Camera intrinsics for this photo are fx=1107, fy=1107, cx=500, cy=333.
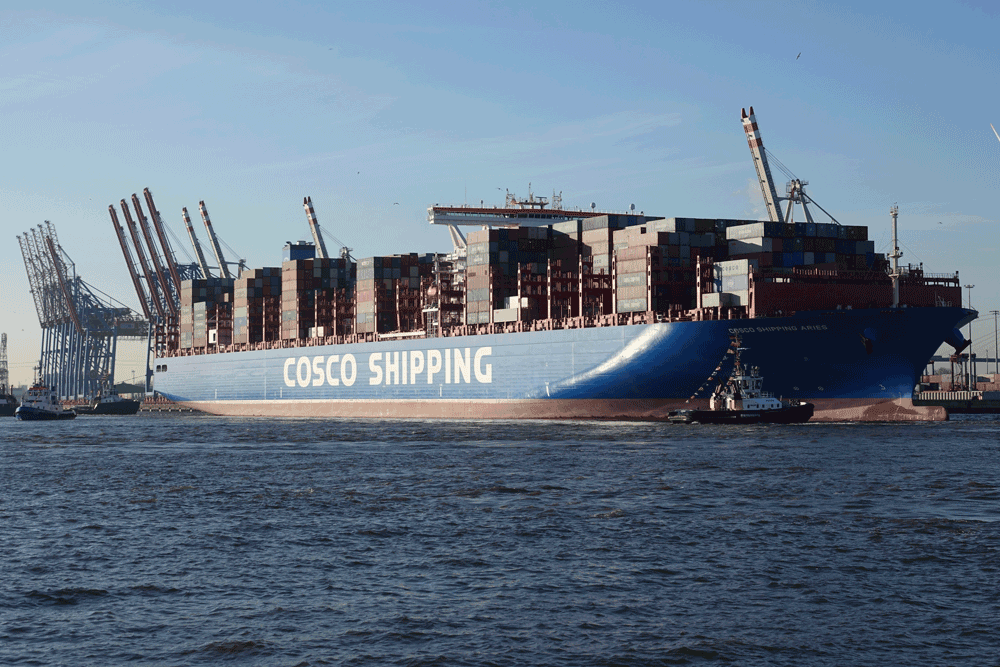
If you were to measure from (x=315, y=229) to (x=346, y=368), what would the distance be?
132 feet

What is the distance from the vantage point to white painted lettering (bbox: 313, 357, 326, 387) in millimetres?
100356

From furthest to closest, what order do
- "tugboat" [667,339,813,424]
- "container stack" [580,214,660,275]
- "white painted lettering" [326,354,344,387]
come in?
1. "white painted lettering" [326,354,344,387]
2. "container stack" [580,214,660,275]
3. "tugboat" [667,339,813,424]

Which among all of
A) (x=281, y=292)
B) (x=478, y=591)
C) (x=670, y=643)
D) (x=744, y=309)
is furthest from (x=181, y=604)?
Answer: (x=281, y=292)

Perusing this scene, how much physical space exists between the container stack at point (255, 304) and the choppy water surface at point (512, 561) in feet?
224

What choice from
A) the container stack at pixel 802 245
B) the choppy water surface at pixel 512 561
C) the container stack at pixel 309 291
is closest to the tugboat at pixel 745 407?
the container stack at pixel 802 245

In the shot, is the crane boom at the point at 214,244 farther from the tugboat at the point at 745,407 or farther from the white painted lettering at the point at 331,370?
the tugboat at the point at 745,407

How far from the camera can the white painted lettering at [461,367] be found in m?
81.2

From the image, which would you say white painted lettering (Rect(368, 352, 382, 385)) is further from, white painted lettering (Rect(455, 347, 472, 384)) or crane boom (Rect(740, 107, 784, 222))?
crane boom (Rect(740, 107, 784, 222))

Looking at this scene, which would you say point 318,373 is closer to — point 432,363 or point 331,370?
point 331,370

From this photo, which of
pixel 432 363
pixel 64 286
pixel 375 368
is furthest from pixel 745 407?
pixel 64 286

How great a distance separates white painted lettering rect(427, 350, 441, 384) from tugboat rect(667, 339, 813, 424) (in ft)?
81.3

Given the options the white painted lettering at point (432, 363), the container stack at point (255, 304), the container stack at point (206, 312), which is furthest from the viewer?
the container stack at point (206, 312)

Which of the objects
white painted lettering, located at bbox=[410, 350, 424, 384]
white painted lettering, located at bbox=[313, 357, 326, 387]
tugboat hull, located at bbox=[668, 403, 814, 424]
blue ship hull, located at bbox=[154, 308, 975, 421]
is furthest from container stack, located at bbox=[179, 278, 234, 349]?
tugboat hull, located at bbox=[668, 403, 814, 424]

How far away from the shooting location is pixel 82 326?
6201 inches
